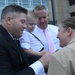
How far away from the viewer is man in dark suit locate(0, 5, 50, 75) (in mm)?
2465

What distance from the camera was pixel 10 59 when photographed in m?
2.52

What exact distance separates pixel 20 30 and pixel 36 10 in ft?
2.39

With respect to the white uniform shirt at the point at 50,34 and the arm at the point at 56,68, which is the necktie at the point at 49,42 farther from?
the arm at the point at 56,68

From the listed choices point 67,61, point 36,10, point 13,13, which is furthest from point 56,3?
point 67,61

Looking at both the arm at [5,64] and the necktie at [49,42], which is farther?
the necktie at [49,42]

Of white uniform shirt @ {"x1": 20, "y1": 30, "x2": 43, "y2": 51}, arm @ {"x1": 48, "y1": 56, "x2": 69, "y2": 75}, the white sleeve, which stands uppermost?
white uniform shirt @ {"x1": 20, "y1": 30, "x2": 43, "y2": 51}

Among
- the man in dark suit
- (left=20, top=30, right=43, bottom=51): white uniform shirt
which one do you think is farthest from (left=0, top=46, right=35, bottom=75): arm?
(left=20, top=30, right=43, bottom=51): white uniform shirt

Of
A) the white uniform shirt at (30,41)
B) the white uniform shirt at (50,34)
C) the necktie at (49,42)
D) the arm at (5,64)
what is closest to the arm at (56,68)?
the arm at (5,64)

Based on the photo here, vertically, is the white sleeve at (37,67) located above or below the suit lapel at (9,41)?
below

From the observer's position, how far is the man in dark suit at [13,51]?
2.46 m

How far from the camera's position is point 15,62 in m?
2.56

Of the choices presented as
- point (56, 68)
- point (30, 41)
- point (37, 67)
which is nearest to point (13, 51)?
point (37, 67)

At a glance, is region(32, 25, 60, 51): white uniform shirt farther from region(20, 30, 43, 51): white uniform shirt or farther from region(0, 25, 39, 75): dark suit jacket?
region(0, 25, 39, 75): dark suit jacket

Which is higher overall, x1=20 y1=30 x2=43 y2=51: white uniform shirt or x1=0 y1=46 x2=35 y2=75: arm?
x1=20 y1=30 x2=43 y2=51: white uniform shirt
